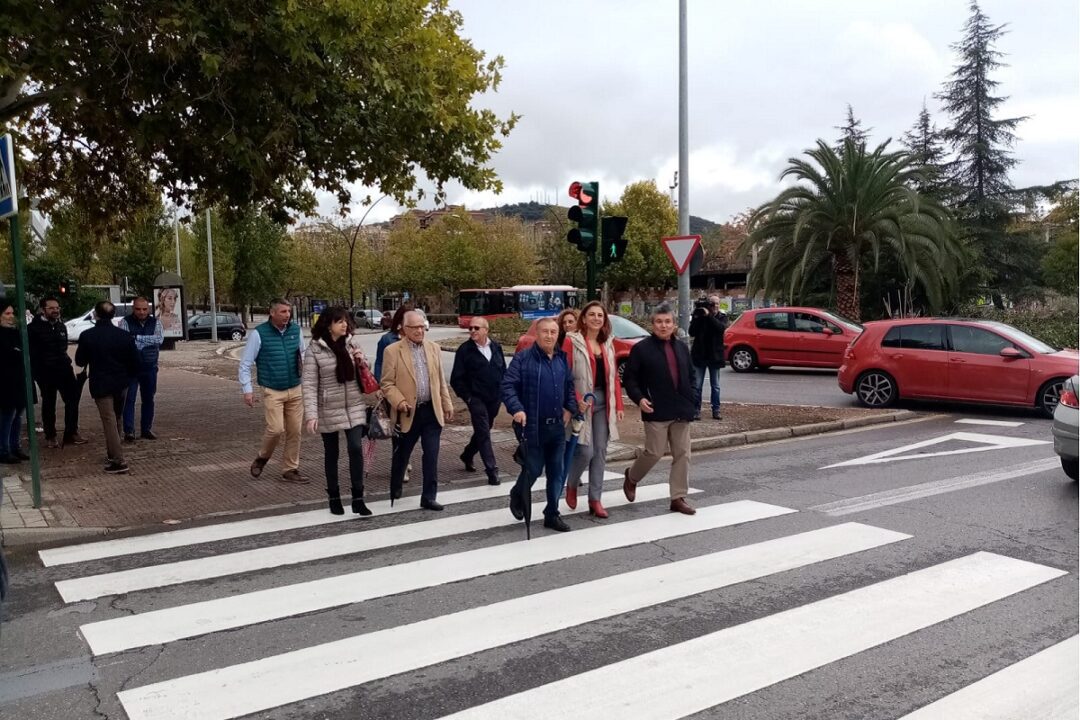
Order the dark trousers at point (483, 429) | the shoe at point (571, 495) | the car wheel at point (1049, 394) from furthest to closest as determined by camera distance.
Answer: the car wheel at point (1049, 394) → the dark trousers at point (483, 429) → the shoe at point (571, 495)

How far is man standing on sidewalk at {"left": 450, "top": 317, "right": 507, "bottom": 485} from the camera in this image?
8.19 m

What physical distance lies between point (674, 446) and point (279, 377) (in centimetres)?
371

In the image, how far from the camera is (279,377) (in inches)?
316

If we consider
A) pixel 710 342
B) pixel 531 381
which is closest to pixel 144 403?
pixel 531 381

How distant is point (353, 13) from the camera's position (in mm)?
9055

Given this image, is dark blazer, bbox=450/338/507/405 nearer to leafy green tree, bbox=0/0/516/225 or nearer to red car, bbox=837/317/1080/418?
leafy green tree, bbox=0/0/516/225

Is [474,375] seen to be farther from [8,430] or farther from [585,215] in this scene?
[8,430]

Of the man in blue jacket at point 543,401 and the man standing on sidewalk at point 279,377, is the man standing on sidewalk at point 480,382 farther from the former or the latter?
the man in blue jacket at point 543,401

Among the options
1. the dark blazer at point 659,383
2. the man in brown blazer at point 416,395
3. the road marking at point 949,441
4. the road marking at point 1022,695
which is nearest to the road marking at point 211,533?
the man in brown blazer at point 416,395

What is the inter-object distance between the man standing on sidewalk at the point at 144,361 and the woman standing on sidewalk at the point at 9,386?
51.3 inches

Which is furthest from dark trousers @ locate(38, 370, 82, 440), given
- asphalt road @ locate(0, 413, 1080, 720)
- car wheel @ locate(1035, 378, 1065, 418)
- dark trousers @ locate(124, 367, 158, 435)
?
car wheel @ locate(1035, 378, 1065, 418)

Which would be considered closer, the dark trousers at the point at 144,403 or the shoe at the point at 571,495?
the shoe at the point at 571,495

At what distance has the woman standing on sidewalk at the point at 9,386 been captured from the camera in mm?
9000

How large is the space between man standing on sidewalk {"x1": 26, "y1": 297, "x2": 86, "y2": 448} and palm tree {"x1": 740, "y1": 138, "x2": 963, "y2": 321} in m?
19.8
